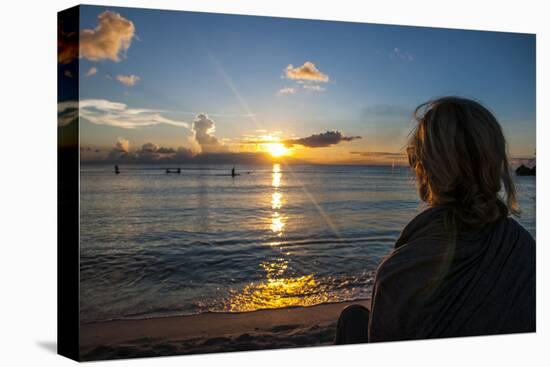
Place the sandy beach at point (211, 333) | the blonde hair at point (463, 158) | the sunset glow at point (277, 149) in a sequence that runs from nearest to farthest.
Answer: the blonde hair at point (463, 158), the sandy beach at point (211, 333), the sunset glow at point (277, 149)

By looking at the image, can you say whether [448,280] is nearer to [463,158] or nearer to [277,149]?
[463,158]

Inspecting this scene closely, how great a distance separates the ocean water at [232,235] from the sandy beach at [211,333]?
0.06 meters

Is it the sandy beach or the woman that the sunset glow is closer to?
the sandy beach

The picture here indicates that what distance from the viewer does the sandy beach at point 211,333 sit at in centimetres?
414

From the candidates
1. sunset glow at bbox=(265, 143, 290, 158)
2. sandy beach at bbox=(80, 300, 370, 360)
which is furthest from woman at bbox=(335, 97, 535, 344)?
sunset glow at bbox=(265, 143, 290, 158)

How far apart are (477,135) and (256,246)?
2217 millimetres

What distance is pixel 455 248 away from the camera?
2775mm

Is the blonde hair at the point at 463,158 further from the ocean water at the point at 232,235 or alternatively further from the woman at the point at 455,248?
the ocean water at the point at 232,235

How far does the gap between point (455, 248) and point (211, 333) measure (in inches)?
82.7

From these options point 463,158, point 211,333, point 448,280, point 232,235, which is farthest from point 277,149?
point 463,158

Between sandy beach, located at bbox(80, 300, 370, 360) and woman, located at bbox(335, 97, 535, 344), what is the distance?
5.28 ft

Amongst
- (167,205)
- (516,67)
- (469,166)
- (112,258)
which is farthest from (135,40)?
Result: (516,67)

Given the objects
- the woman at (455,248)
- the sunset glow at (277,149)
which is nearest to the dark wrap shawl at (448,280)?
the woman at (455,248)

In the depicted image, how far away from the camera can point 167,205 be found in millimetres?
4531
